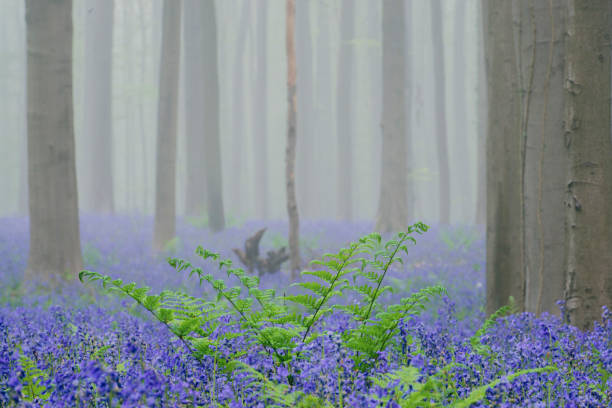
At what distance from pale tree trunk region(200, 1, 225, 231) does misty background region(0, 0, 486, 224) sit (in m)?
10.4

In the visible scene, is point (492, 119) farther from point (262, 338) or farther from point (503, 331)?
point (262, 338)

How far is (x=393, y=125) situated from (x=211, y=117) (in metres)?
4.80

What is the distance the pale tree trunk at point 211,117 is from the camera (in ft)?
54.5

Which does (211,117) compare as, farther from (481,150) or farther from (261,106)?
(261,106)

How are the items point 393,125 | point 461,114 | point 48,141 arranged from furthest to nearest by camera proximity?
point 461,114, point 393,125, point 48,141

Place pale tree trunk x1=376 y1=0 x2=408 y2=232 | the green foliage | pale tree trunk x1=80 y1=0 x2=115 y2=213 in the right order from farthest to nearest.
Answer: pale tree trunk x1=80 y1=0 x2=115 y2=213
pale tree trunk x1=376 y1=0 x2=408 y2=232
the green foliage

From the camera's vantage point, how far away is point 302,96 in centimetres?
3148

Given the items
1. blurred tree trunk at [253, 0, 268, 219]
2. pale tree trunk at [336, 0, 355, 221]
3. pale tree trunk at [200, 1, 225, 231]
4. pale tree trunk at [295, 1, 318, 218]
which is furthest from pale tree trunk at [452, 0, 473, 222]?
pale tree trunk at [200, 1, 225, 231]

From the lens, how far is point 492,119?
6.58 m

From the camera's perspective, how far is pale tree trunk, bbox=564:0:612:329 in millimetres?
4688

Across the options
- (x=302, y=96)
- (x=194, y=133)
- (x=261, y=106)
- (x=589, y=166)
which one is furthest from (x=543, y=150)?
(x=261, y=106)

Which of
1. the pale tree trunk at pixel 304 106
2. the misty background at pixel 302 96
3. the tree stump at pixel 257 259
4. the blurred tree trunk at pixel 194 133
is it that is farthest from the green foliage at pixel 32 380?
the pale tree trunk at pixel 304 106

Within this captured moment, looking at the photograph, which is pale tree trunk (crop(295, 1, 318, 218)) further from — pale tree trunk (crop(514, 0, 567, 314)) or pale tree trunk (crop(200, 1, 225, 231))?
pale tree trunk (crop(514, 0, 567, 314))

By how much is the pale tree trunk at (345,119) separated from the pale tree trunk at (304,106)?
289 centimetres
